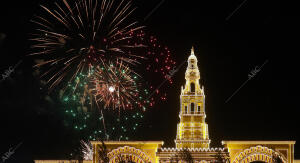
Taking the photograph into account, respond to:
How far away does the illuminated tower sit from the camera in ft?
179

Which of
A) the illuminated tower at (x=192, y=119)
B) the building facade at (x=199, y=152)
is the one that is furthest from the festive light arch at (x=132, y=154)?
the illuminated tower at (x=192, y=119)

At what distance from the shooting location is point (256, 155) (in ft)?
164

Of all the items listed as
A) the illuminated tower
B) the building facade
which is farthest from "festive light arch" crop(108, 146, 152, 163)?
the illuminated tower

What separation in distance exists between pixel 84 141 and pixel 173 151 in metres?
11.5

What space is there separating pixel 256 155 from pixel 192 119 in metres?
7.84

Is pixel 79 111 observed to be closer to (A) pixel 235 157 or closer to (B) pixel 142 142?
(B) pixel 142 142

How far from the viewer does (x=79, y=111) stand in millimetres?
52219

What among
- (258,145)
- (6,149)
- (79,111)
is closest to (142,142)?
(79,111)

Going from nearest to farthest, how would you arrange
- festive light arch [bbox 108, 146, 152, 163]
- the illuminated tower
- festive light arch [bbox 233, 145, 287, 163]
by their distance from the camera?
festive light arch [bbox 233, 145, 287, 163], festive light arch [bbox 108, 146, 152, 163], the illuminated tower

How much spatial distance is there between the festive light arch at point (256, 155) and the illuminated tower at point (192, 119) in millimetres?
5037

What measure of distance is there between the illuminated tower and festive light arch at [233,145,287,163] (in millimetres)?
5037

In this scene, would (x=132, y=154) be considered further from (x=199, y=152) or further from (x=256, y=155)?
(x=256, y=155)

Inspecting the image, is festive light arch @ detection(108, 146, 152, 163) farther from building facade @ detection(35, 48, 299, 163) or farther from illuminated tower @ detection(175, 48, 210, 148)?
illuminated tower @ detection(175, 48, 210, 148)

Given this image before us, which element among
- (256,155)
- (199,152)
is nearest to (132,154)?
(199,152)
